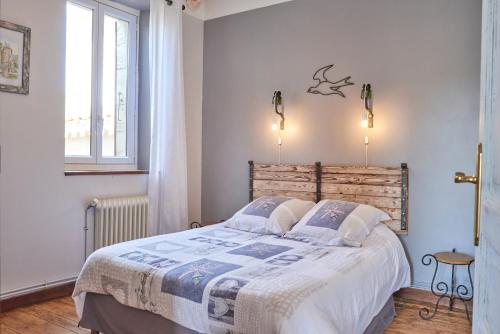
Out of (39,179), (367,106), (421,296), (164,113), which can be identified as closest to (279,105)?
(367,106)

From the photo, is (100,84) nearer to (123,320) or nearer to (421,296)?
(123,320)

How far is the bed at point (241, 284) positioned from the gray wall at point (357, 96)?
269 millimetres

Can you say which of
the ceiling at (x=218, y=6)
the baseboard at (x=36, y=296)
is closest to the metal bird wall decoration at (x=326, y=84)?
the ceiling at (x=218, y=6)

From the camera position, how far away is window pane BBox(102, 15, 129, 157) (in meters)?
3.71

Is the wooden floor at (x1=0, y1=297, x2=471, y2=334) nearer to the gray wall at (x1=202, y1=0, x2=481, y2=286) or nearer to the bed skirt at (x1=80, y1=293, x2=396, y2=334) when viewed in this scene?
the bed skirt at (x1=80, y1=293, x2=396, y2=334)

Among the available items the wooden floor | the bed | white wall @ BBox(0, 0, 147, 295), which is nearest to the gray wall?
the bed

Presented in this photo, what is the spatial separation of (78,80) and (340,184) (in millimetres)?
2453

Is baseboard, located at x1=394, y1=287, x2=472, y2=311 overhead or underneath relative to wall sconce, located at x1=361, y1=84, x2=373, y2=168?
underneath

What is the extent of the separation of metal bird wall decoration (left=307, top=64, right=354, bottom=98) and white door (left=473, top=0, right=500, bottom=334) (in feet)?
7.79

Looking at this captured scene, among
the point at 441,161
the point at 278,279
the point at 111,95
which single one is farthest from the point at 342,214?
the point at 111,95

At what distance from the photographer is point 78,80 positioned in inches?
136

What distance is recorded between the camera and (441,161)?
296cm

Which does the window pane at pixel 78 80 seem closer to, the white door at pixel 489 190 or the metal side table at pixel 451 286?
the metal side table at pixel 451 286

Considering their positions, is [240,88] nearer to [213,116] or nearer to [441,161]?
[213,116]
